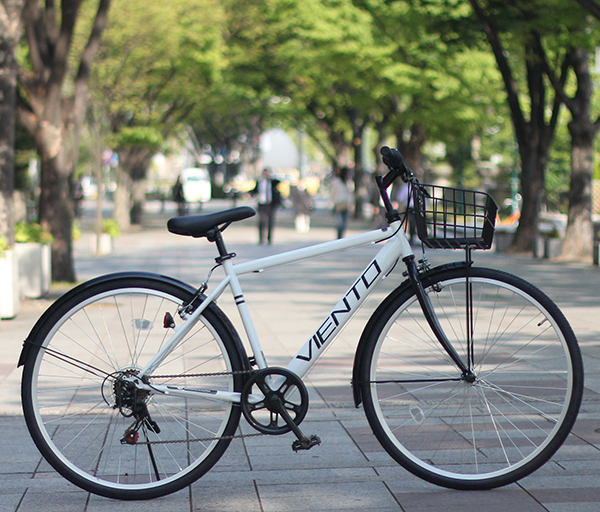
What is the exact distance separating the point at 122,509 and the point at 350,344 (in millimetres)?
4616

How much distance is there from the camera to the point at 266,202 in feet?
77.4

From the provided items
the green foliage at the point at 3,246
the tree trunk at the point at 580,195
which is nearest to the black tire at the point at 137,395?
the green foliage at the point at 3,246

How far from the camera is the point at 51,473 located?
4.36 metres

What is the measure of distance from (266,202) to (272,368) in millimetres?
19805

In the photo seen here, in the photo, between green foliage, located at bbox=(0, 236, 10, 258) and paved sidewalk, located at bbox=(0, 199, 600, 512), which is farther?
green foliage, located at bbox=(0, 236, 10, 258)

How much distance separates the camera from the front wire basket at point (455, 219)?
376cm

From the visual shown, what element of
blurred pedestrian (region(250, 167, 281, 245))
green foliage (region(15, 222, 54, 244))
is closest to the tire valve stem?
green foliage (region(15, 222, 54, 244))

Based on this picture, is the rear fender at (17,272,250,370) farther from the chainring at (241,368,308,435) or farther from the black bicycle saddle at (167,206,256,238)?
the black bicycle saddle at (167,206,256,238)

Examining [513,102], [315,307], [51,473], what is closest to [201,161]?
[513,102]

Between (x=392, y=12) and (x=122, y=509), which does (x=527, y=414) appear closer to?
(x=122, y=509)

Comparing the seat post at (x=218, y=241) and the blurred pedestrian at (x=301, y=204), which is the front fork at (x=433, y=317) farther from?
the blurred pedestrian at (x=301, y=204)

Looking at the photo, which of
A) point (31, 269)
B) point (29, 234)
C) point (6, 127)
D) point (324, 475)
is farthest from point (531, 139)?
point (324, 475)

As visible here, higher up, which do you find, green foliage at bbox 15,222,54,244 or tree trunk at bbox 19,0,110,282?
tree trunk at bbox 19,0,110,282

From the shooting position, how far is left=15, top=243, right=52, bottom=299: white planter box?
11383mm
